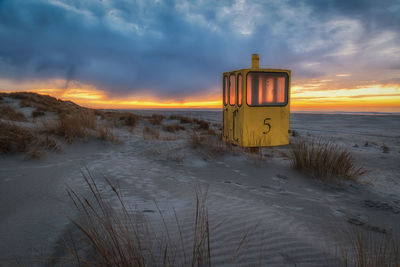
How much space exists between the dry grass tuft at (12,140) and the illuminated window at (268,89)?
15.2 feet

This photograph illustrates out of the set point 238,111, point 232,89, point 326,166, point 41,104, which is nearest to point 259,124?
point 238,111

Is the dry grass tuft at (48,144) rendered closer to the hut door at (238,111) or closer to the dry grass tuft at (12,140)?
the dry grass tuft at (12,140)

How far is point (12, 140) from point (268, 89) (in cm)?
538

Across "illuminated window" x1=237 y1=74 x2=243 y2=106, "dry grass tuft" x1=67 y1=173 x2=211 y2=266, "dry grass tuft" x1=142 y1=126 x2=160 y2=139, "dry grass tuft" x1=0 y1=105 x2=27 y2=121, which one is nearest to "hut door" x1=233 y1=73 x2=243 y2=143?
"illuminated window" x1=237 y1=74 x2=243 y2=106

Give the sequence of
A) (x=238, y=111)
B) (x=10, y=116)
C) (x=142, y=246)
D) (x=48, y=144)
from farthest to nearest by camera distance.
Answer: (x=10, y=116) → (x=238, y=111) → (x=48, y=144) → (x=142, y=246)

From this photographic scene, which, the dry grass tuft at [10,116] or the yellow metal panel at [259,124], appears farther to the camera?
the dry grass tuft at [10,116]

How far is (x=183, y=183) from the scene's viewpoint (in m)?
3.24

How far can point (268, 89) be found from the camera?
552 cm

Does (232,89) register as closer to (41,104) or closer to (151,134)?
(151,134)

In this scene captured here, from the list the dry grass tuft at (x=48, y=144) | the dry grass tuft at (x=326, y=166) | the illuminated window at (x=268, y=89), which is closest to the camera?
the dry grass tuft at (x=326, y=166)

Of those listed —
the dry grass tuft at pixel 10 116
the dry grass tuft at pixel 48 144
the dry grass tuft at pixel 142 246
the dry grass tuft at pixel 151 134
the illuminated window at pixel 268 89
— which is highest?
the illuminated window at pixel 268 89

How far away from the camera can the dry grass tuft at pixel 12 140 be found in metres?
3.73

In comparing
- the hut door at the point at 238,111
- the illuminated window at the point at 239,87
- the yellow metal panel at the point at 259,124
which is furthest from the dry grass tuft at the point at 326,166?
the illuminated window at the point at 239,87

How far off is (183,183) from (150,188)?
50cm
